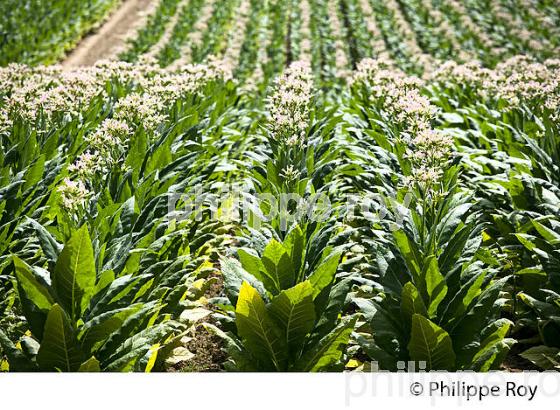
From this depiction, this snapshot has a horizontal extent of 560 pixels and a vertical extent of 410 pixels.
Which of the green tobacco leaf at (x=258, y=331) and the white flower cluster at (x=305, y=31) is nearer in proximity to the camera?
the green tobacco leaf at (x=258, y=331)

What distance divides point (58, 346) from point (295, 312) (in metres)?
1.11

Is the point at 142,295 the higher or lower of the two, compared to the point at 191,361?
higher

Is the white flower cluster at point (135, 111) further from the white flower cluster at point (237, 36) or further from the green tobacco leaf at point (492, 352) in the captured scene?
the white flower cluster at point (237, 36)

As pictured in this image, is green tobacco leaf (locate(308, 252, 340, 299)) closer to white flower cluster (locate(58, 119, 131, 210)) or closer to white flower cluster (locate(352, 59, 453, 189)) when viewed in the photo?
white flower cluster (locate(352, 59, 453, 189))

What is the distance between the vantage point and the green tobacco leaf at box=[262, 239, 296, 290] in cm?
339

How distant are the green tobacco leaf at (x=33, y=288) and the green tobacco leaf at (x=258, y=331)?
0.89 metres

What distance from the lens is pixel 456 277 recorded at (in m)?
3.52

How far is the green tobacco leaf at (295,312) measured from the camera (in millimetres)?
3117

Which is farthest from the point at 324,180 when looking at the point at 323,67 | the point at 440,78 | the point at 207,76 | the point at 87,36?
the point at 87,36

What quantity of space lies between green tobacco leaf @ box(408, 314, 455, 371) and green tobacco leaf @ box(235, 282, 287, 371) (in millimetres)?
650

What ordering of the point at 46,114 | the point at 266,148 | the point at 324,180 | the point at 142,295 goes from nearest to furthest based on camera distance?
the point at 142,295 < the point at 324,180 < the point at 46,114 < the point at 266,148

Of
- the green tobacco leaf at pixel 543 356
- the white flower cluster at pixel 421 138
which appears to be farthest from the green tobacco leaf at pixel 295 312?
the green tobacco leaf at pixel 543 356

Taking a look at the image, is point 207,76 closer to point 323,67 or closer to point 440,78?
point 440,78

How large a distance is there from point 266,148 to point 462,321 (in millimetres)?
3606
